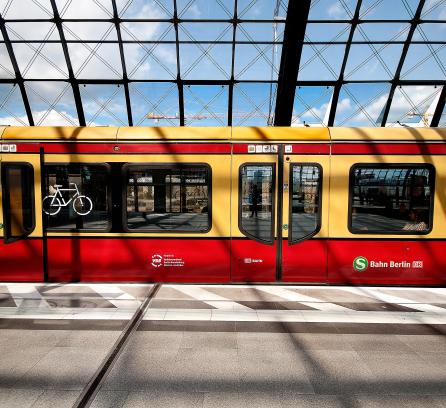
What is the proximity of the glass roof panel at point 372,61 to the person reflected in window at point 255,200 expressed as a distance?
32.6ft

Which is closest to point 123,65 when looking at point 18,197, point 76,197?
point 18,197

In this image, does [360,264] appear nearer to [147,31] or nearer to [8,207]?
[8,207]

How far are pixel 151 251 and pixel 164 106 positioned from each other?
9244 millimetres

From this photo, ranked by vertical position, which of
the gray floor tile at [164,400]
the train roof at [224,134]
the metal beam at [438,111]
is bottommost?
the gray floor tile at [164,400]

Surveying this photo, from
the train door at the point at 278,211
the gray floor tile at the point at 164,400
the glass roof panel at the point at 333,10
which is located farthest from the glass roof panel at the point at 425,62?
the gray floor tile at the point at 164,400

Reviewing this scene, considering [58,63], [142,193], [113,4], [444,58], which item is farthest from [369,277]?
[58,63]

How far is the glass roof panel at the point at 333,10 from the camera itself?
11.7 metres

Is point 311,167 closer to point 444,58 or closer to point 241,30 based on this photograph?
point 241,30

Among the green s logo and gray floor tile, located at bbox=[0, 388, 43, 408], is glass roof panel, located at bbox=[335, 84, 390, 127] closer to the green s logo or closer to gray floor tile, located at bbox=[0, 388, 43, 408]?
the green s logo

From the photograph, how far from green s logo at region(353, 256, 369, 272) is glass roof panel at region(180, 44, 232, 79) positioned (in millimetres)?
9913

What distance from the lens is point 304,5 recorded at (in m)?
11.3

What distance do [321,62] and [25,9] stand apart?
11714 millimetres

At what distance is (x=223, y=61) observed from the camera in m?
12.8

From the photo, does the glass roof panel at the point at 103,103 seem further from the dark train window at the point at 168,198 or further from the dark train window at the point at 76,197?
the dark train window at the point at 168,198
